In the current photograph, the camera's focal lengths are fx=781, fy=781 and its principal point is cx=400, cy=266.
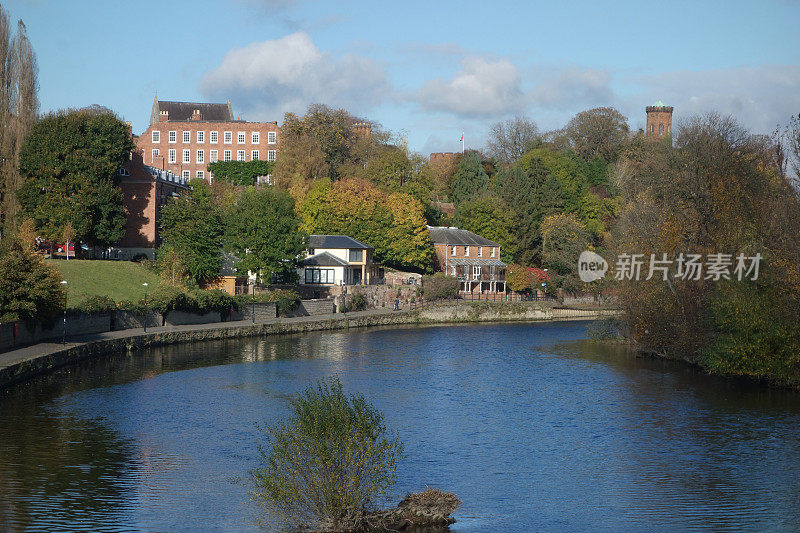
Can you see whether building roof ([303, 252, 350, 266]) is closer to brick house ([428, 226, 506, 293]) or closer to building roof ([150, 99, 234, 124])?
brick house ([428, 226, 506, 293])

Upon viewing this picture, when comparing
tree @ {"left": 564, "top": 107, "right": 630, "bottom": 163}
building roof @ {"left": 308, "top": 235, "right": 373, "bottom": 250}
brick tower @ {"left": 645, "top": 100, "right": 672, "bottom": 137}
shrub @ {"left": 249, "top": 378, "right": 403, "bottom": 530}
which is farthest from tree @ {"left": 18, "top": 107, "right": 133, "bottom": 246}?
brick tower @ {"left": 645, "top": 100, "right": 672, "bottom": 137}

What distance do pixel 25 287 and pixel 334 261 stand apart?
37977 mm

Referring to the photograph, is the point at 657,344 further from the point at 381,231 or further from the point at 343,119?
the point at 343,119

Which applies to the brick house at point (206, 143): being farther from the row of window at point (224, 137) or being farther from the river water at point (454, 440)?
the river water at point (454, 440)

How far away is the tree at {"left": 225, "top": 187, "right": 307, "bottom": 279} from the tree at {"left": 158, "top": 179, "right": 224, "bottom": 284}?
4.35 feet

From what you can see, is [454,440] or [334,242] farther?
[334,242]

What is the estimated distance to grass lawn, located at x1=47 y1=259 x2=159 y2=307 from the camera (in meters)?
52.1

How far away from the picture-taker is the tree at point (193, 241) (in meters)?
58.2

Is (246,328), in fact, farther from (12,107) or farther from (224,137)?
(224,137)

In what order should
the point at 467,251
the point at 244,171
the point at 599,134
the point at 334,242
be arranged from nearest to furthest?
the point at 334,242, the point at 467,251, the point at 244,171, the point at 599,134

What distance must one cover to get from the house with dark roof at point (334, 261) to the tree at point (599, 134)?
5425 cm

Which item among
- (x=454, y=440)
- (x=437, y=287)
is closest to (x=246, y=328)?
(x=437, y=287)

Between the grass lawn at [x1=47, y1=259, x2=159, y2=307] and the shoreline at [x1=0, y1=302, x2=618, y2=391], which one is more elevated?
the grass lawn at [x1=47, y1=259, x2=159, y2=307]

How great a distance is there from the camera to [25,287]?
3506 centimetres
